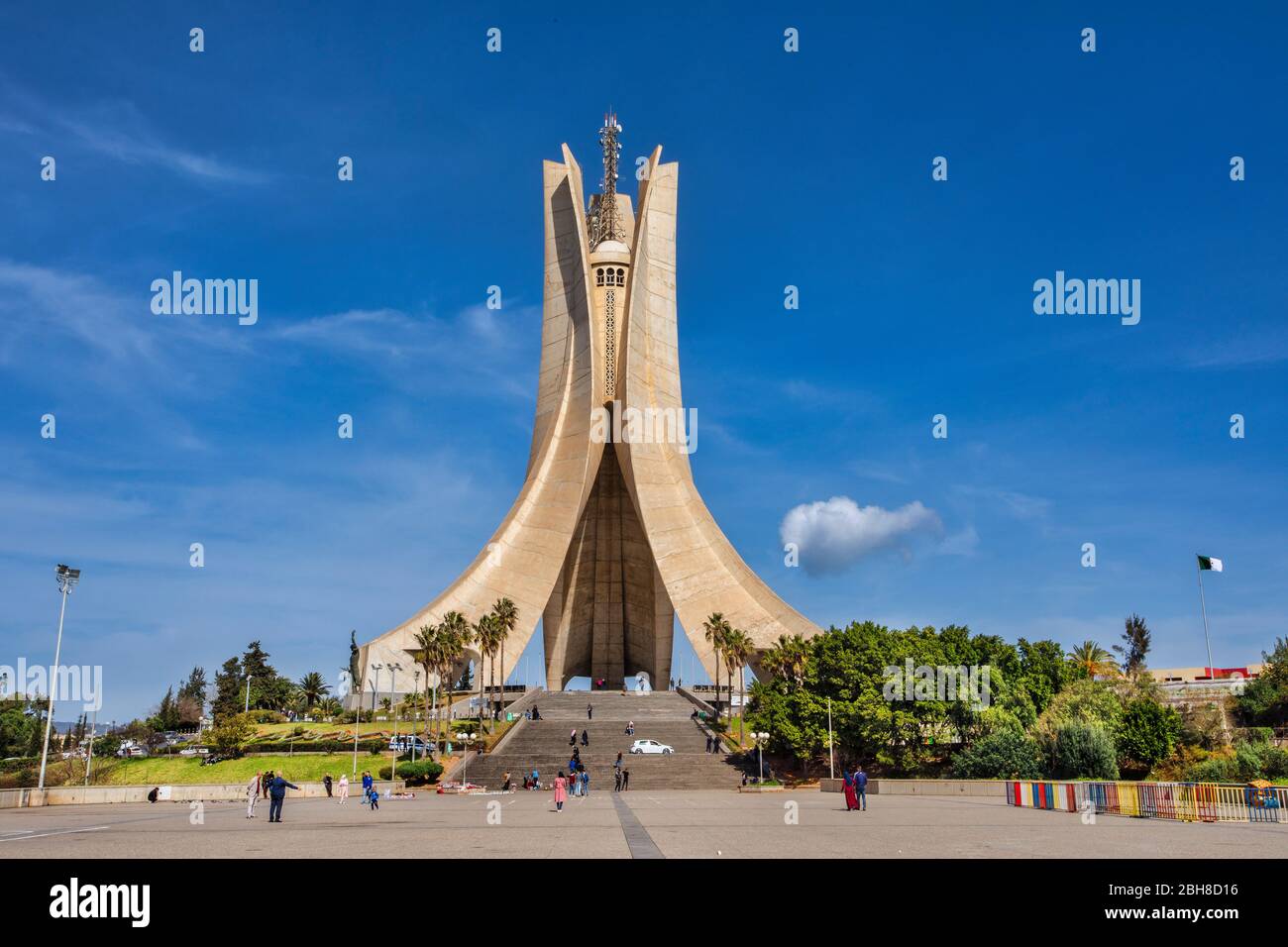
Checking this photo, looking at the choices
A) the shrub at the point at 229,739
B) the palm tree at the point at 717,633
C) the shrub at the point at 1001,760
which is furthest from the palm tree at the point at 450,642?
the shrub at the point at 1001,760

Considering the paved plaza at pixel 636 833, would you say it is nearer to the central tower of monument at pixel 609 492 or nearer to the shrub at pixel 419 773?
the shrub at pixel 419 773

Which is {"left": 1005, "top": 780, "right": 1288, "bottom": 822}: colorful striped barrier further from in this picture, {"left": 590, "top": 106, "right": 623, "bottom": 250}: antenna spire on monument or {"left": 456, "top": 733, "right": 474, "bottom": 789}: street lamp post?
{"left": 590, "top": 106, "right": 623, "bottom": 250}: antenna spire on monument

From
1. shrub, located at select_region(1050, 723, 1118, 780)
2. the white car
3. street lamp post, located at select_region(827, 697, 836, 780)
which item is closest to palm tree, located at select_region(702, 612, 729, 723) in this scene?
the white car

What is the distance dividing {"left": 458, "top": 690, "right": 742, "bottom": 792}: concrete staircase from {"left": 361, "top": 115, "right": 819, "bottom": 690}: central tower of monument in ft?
17.0

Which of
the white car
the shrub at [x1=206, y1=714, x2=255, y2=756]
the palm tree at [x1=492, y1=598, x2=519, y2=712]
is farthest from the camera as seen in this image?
the palm tree at [x1=492, y1=598, x2=519, y2=712]

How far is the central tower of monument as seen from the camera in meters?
39.5

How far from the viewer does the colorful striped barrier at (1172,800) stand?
1438 cm

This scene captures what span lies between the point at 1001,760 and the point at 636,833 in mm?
14899

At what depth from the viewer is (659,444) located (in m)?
43.2

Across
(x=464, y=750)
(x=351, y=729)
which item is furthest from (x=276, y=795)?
(x=351, y=729)

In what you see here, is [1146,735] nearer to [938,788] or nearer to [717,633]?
[938,788]

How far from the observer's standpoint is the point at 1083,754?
23359 mm
